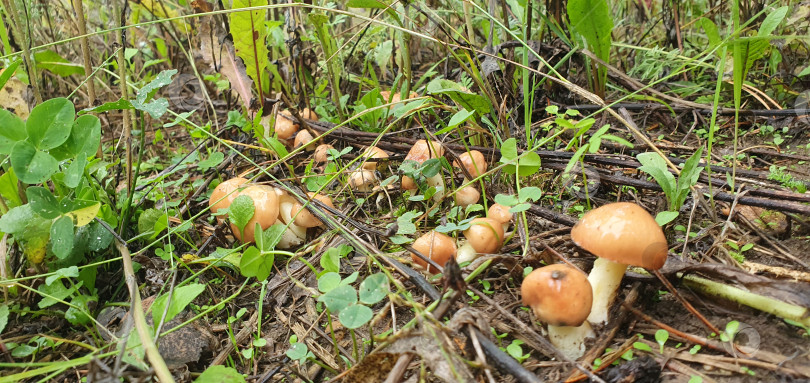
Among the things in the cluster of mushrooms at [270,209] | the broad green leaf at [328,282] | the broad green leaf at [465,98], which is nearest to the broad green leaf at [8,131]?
the cluster of mushrooms at [270,209]

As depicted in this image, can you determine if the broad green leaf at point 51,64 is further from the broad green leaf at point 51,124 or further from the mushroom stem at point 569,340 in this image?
the mushroom stem at point 569,340

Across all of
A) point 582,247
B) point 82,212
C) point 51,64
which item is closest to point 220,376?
point 82,212

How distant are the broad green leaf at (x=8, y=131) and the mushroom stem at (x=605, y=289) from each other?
6.54 feet

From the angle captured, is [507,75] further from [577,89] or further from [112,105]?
[112,105]

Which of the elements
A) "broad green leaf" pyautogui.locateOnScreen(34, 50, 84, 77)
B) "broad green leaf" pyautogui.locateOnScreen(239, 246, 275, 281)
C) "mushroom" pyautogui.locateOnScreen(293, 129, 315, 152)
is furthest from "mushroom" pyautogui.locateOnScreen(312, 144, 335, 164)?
"broad green leaf" pyautogui.locateOnScreen(34, 50, 84, 77)

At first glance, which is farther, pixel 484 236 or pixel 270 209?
pixel 270 209

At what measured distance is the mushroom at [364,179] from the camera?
2.59 meters

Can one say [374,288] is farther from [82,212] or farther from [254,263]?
[82,212]

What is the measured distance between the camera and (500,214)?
6.70 feet

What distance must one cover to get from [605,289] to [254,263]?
117 centimetres

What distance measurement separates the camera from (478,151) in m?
2.48

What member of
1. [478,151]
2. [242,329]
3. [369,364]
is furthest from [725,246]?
[242,329]

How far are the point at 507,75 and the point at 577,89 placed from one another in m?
0.84

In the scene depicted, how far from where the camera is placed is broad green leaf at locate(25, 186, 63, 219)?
69.9 inches
